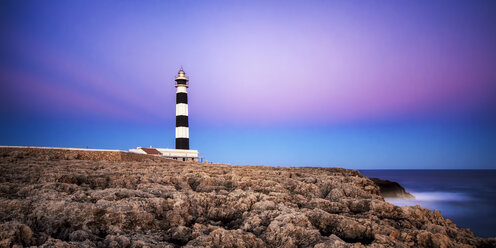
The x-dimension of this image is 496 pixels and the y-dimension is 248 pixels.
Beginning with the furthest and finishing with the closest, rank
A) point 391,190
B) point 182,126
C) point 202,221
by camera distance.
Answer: point 182,126
point 391,190
point 202,221

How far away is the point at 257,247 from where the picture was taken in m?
3.78

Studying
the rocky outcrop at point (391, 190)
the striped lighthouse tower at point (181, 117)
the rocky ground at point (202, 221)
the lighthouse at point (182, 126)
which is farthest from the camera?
the striped lighthouse tower at point (181, 117)

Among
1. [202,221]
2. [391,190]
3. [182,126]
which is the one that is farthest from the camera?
[182,126]

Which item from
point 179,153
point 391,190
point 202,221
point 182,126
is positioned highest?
point 182,126

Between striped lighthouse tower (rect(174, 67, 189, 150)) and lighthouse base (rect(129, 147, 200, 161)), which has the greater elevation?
striped lighthouse tower (rect(174, 67, 189, 150))

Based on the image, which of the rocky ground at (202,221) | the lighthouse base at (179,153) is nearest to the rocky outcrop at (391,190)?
the lighthouse base at (179,153)

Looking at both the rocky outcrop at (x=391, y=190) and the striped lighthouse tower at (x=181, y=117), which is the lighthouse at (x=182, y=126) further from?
the rocky outcrop at (x=391, y=190)

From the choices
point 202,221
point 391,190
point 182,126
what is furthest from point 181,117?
point 202,221

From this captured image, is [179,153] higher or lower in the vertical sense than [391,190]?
higher

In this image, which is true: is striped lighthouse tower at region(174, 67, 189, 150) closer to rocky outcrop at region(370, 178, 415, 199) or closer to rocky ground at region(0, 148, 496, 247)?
rocky outcrop at region(370, 178, 415, 199)

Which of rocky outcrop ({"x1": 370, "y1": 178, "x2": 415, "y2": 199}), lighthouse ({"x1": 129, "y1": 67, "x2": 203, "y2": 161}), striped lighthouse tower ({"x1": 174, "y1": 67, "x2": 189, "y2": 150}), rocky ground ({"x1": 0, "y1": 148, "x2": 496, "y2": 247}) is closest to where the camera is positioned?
rocky ground ({"x1": 0, "y1": 148, "x2": 496, "y2": 247})

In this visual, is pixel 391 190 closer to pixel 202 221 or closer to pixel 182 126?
pixel 182 126

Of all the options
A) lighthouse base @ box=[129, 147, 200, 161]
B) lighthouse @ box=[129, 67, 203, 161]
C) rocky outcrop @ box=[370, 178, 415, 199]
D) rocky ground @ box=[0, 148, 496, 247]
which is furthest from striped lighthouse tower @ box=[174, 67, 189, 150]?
rocky ground @ box=[0, 148, 496, 247]

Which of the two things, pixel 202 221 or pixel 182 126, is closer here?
pixel 202 221
